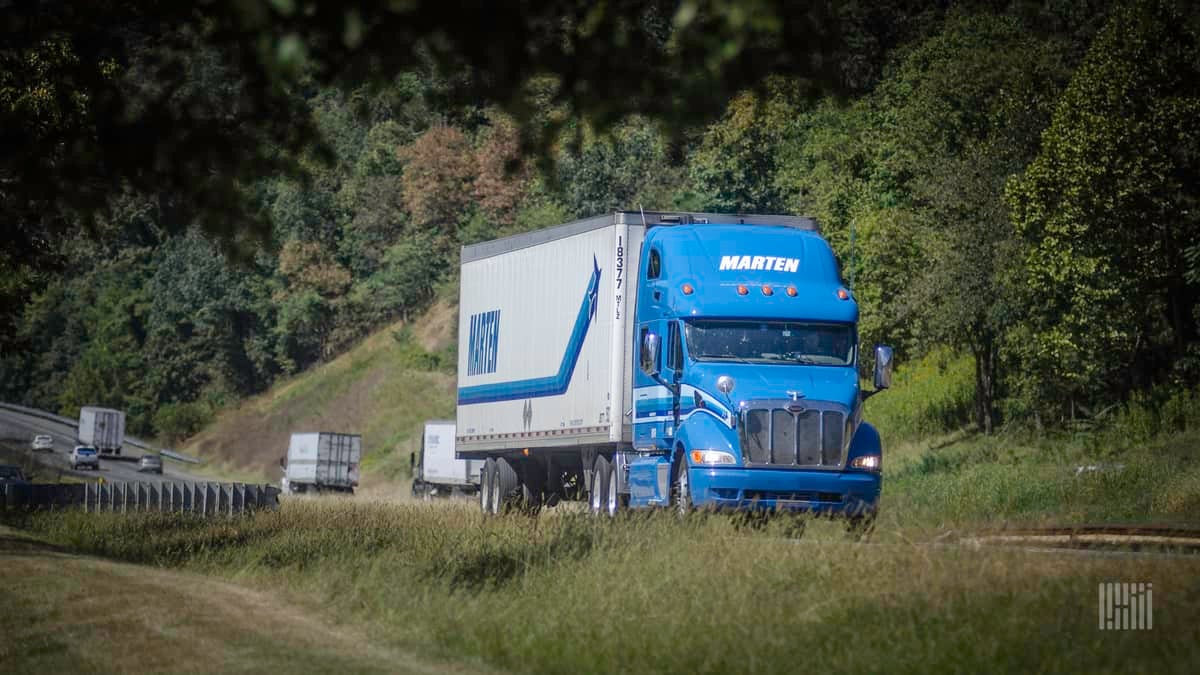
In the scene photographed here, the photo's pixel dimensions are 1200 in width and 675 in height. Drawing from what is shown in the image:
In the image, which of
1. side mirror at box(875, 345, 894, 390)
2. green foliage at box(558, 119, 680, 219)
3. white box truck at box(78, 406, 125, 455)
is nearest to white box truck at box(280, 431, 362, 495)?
green foliage at box(558, 119, 680, 219)

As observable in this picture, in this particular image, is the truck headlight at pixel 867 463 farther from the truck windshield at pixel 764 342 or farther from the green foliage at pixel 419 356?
the green foliage at pixel 419 356

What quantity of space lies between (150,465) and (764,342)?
280 ft

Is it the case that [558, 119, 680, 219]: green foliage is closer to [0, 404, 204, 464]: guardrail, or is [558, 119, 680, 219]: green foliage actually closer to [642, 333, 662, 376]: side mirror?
[0, 404, 204, 464]: guardrail

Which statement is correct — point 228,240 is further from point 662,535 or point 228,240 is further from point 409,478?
point 409,478

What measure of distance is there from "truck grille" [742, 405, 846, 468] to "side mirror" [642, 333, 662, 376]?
6.88 ft

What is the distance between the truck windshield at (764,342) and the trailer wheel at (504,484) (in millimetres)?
9286

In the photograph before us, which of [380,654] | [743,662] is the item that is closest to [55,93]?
[380,654]

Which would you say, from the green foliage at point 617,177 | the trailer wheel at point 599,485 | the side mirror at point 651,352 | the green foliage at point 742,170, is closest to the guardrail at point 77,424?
the green foliage at point 617,177

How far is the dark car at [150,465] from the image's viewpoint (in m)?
105

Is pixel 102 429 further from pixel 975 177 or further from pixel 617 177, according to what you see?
pixel 975 177

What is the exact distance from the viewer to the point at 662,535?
1980 centimetres

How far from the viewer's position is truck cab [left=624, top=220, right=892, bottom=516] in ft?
80.6

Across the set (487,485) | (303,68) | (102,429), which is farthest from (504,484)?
(102,429)

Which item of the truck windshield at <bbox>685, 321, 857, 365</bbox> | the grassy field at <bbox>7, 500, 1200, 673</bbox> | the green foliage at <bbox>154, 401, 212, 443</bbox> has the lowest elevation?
the grassy field at <bbox>7, 500, 1200, 673</bbox>
